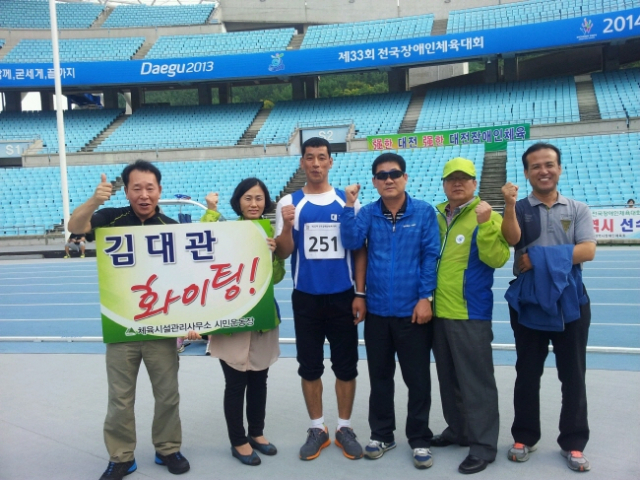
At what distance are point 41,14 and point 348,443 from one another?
42.6 metres

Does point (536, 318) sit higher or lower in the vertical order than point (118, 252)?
lower

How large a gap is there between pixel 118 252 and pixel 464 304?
7.31ft

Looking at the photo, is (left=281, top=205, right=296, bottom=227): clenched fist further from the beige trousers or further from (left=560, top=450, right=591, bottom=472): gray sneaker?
(left=560, top=450, right=591, bottom=472): gray sneaker

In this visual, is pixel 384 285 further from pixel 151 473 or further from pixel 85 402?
pixel 85 402

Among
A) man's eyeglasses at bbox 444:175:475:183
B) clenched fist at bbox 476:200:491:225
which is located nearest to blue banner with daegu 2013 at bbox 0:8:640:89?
man's eyeglasses at bbox 444:175:475:183

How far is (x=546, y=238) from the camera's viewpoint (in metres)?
3.44

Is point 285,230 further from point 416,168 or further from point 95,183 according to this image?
point 95,183

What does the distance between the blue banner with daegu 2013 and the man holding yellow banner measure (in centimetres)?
2567

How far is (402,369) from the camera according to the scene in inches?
141

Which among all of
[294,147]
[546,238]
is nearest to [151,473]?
[546,238]

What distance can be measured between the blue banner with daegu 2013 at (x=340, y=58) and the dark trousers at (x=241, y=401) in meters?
25.7

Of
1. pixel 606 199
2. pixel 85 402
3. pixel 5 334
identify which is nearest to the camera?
pixel 85 402

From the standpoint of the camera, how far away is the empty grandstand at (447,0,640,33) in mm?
27844

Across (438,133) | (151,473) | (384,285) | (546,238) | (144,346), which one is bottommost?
(151,473)
